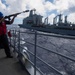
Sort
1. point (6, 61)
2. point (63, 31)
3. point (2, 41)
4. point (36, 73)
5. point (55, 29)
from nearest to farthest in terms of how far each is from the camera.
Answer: point (36, 73) < point (6, 61) < point (2, 41) < point (63, 31) < point (55, 29)

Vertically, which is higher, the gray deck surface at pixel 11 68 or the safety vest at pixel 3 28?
the safety vest at pixel 3 28

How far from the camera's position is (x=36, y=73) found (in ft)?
14.7

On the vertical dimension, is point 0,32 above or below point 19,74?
above

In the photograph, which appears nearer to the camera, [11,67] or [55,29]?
[11,67]

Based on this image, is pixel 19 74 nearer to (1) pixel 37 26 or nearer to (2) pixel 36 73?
(2) pixel 36 73

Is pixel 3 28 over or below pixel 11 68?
over

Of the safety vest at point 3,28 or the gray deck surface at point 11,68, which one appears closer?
the gray deck surface at point 11,68

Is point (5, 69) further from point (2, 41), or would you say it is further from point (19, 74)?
point (2, 41)

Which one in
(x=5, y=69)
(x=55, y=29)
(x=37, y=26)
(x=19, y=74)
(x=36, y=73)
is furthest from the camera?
(x=37, y=26)

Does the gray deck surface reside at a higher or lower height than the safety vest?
lower

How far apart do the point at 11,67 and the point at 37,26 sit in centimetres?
8034

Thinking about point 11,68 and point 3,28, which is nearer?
point 11,68

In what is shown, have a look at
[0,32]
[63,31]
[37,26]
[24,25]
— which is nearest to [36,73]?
[0,32]

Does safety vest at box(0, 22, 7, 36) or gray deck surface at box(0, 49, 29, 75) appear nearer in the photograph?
gray deck surface at box(0, 49, 29, 75)
